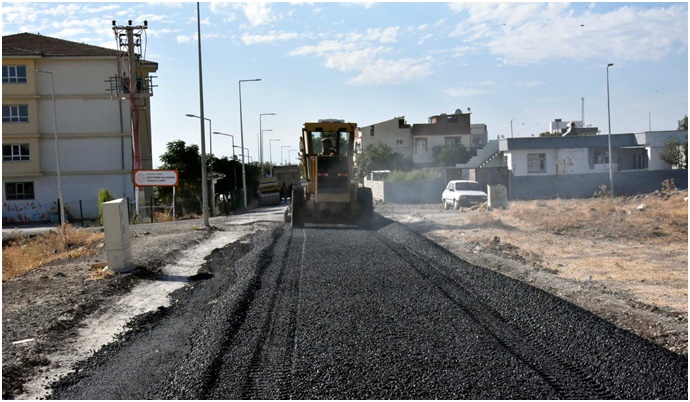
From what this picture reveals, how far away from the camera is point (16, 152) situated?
191ft

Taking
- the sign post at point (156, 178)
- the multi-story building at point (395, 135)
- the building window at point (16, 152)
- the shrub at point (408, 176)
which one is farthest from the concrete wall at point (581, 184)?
the multi-story building at point (395, 135)

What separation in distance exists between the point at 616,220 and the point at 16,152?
45580mm

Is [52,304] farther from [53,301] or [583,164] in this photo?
[583,164]

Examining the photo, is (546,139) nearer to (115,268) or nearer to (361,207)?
(361,207)

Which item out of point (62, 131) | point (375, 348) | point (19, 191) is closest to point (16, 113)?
point (62, 131)

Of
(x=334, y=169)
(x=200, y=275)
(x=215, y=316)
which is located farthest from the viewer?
(x=334, y=169)

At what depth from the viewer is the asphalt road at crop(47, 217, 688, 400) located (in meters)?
7.35

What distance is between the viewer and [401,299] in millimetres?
11945

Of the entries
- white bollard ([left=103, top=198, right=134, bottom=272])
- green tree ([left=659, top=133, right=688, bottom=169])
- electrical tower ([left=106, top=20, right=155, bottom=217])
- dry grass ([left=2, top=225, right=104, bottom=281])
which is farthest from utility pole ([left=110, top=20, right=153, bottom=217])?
green tree ([left=659, top=133, right=688, bottom=169])

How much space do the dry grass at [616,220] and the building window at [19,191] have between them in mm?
Result: 37508

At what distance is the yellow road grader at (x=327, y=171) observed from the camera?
1077 inches

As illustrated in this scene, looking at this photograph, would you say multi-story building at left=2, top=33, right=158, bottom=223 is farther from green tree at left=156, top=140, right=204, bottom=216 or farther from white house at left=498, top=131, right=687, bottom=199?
white house at left=498, top=131, right=687, bottom=199

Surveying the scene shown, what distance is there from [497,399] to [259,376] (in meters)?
2.31

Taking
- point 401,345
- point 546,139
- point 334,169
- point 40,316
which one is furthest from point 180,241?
point 546,139
